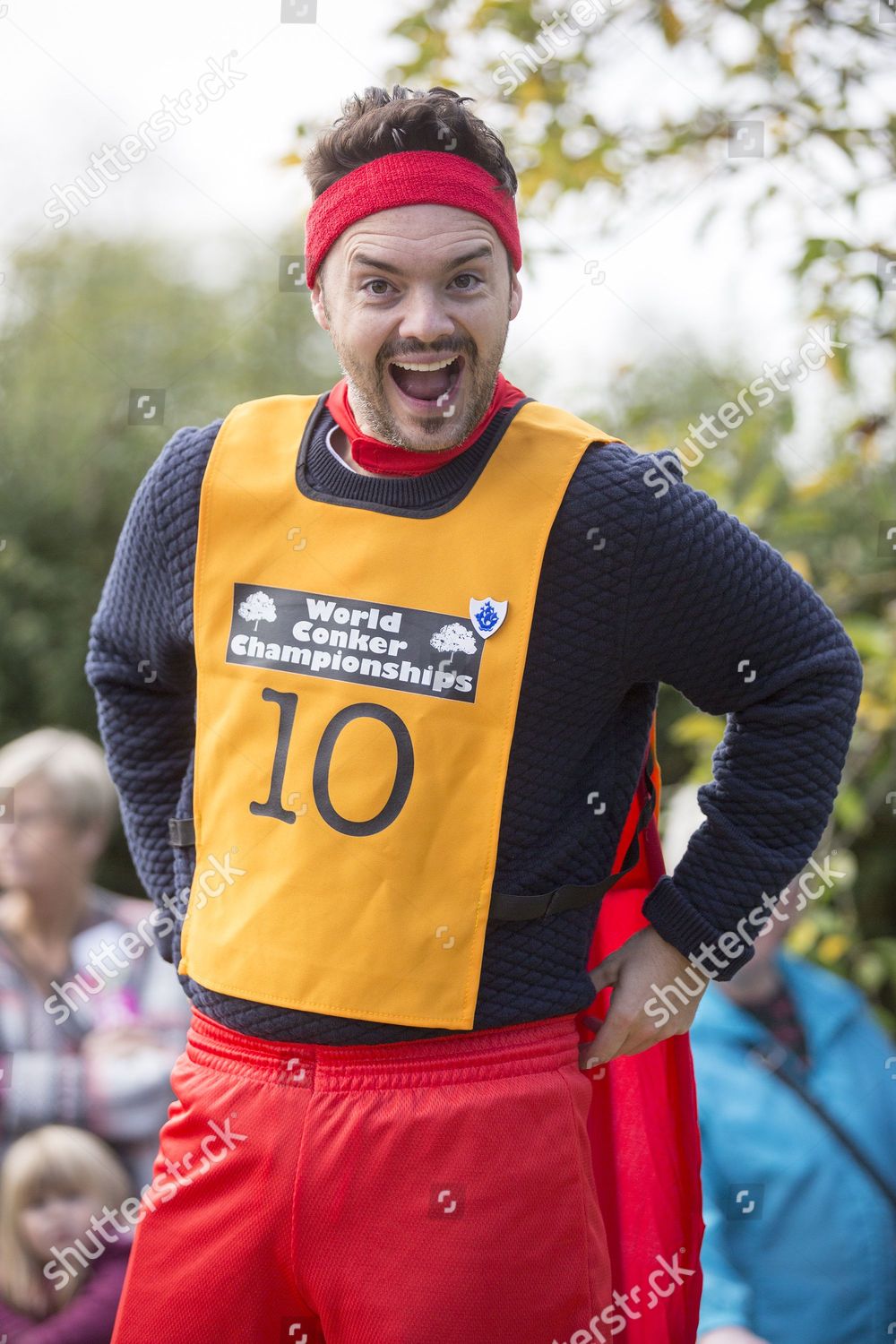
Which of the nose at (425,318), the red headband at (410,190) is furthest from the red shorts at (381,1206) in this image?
the red headband at (410,190)

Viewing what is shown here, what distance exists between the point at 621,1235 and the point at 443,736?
63cm

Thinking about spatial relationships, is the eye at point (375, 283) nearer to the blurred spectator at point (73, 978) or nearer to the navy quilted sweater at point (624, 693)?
the navy quilted sweater at point (624, 693)

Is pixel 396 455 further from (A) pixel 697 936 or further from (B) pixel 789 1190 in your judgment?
(B) pixel 789 1190

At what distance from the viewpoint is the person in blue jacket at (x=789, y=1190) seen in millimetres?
2174

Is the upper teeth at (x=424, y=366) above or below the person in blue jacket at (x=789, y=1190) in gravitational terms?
above

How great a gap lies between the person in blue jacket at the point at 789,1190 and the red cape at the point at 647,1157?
23.6 inches

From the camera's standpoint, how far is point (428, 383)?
4.53 ft

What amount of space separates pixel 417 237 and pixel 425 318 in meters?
0.08

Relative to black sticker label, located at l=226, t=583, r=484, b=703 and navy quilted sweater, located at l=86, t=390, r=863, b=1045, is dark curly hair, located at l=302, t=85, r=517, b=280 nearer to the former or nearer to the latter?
navy quilted sweater, located at l=86, t=390, r=863, b=1045

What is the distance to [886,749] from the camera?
9.42ft

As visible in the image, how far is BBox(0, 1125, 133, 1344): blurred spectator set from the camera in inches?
95.5

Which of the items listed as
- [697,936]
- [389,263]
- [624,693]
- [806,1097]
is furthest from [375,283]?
[806,1097]

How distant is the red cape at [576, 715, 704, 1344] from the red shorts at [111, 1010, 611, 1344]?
0.15 meters

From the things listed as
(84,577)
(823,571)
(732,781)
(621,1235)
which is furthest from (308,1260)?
(84,577)
